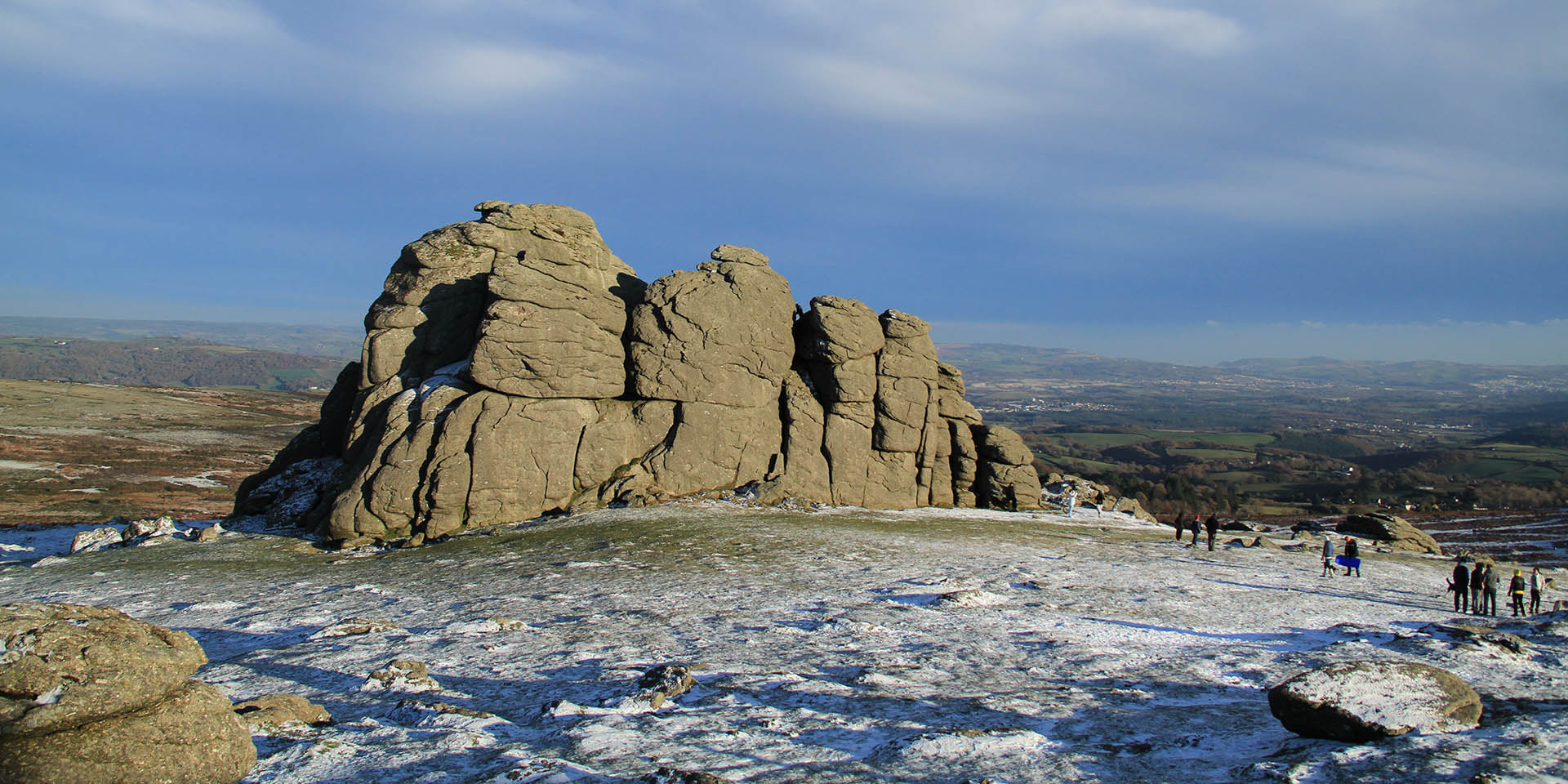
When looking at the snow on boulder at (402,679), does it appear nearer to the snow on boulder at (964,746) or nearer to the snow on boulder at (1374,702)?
the snow on boulder at (964,746)

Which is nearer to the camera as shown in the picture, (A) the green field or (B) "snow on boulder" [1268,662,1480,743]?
(B) "snow on boulder" [1268,662,1480,743]

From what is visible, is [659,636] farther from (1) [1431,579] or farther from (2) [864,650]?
(1) [1431,579]

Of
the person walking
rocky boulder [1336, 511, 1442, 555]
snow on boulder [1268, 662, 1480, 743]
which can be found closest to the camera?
snow on boulder [1268, 662, 1480, 743]

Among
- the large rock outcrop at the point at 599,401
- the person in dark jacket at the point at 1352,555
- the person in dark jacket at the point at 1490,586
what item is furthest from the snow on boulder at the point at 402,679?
the person in dark jacket at the point at 1352,555

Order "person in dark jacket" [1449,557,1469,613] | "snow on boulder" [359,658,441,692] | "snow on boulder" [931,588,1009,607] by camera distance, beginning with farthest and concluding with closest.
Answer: "person in dark jacket" [1449,557,1469,613] → "snow on boulder" [931,588,1009,607] → "snow on boulder" [359,658,441,692]

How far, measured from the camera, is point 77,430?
92188 mm

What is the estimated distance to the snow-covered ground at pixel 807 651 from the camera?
10.2 metres

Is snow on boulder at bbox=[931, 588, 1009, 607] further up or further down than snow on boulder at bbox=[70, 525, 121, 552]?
further up

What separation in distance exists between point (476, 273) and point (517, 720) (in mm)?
31726

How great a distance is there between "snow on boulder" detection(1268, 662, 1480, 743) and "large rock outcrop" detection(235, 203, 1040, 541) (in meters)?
27.4

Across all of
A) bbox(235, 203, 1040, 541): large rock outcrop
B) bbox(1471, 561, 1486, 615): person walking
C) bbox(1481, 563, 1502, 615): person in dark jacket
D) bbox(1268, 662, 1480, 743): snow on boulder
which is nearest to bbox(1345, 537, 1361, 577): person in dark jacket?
bbox(1471, 561, 1486, 615): person walking

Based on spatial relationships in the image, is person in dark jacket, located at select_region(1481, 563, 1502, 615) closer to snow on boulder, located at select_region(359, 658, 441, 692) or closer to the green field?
snow on boulder, located at select_region(359, 658, 441, 692)

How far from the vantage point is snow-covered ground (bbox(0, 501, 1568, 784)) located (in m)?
10.2

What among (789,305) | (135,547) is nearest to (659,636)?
(135,547)
